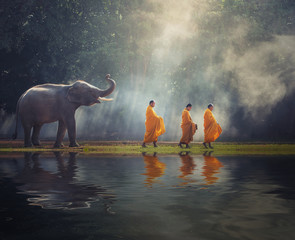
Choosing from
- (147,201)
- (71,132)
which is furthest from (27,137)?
(147,201)

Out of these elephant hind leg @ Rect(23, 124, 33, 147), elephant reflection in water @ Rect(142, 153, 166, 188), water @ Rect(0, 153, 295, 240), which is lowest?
water @ Rect(0, 153, 295, 240)

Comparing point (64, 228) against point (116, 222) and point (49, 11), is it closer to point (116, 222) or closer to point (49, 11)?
point (116, 222)

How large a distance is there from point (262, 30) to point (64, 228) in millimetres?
27775

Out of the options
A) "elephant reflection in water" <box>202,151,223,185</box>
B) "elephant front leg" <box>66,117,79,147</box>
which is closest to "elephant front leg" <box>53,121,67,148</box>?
"elephant front leg" <box>66,117,79,147</box>

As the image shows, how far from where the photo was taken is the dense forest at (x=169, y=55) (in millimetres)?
33281

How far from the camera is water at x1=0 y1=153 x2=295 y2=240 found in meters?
6.38

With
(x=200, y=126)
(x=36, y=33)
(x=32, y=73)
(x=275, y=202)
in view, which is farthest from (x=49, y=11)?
(x=275, y=202)

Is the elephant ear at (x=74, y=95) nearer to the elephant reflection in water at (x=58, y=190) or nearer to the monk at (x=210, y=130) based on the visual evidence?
the monk at (x=210, y=130)

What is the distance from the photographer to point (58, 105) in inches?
956

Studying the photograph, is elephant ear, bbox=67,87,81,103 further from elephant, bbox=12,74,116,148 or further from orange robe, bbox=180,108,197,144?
orange robe, bbox=180,108,197,144

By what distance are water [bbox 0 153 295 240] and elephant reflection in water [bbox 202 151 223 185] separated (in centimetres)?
2

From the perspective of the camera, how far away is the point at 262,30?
108 feet

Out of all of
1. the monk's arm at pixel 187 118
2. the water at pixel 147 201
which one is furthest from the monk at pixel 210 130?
the water at pixel 147 201

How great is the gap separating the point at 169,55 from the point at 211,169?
70.6ft
